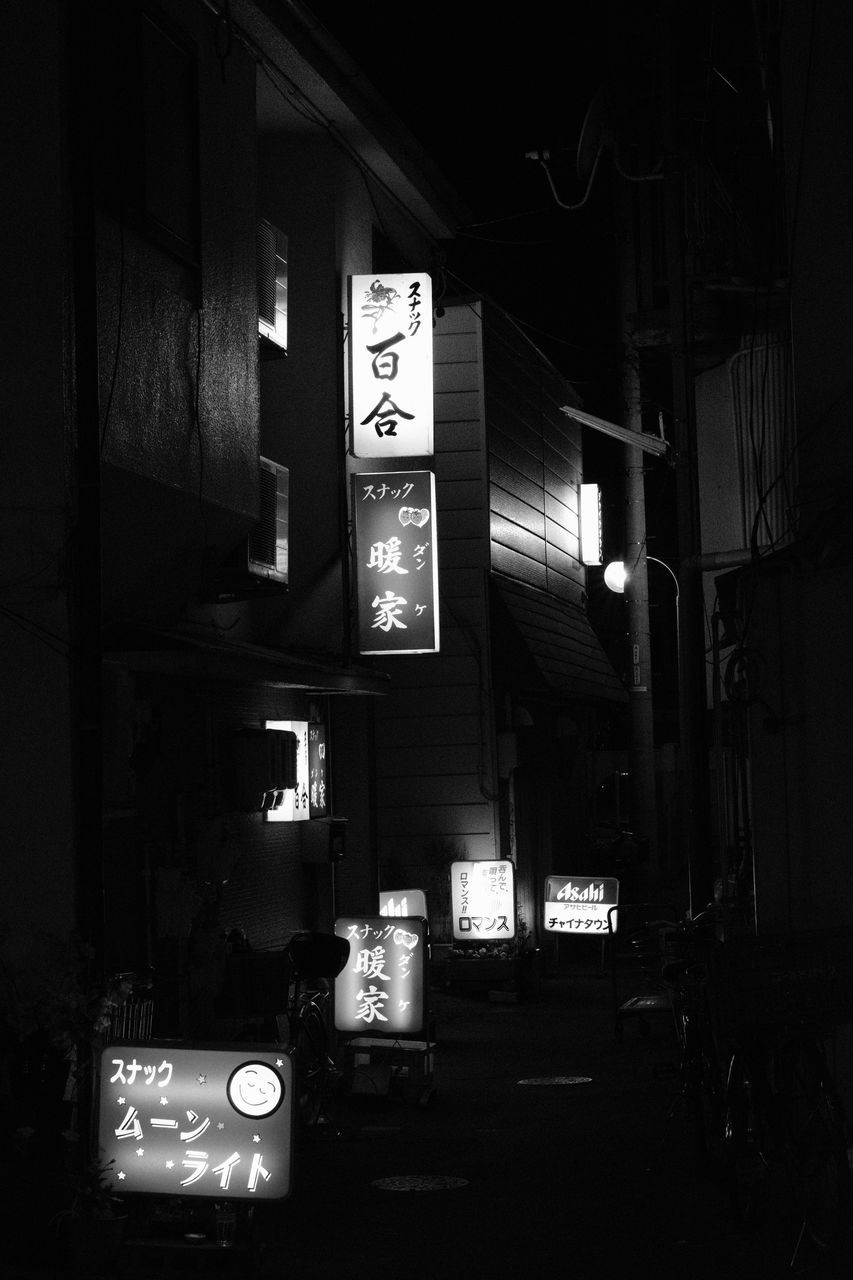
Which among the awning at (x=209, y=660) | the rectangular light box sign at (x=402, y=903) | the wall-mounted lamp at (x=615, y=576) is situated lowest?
the rectangular light box sign at (x=402, y=903)

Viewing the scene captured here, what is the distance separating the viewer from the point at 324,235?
650 inches

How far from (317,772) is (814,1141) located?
929cm

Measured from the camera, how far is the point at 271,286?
14.3 metres

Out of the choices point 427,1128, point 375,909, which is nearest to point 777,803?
point 427,1128

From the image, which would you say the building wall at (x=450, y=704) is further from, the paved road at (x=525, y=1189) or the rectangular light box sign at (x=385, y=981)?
the rectangular light box sign at (x=385, y=981)

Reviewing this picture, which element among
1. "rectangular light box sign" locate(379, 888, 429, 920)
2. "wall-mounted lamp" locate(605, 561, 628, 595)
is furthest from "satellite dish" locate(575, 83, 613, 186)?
"wall-mounted lamp" locate(605, 561, 628, 595)

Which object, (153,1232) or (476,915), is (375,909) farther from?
(153,1232)

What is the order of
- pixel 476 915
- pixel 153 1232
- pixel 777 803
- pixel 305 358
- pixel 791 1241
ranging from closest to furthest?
pixel 153 1232 → pixel 791 1241 → pixel 777 803 → pixel 305 358 → pixel 476 915

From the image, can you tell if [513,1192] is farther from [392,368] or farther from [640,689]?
[640,689]

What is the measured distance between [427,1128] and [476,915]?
344 inches

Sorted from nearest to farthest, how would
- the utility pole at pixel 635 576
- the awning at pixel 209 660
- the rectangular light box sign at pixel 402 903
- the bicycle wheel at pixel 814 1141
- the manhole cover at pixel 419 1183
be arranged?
the bicycle wheel at pixel 814 1141
the manhole cover at pixel 419 1183
the awning at pixel 209 660
the rectangular light box sign at pixel 402 903
the utility pole at pixel 635 576

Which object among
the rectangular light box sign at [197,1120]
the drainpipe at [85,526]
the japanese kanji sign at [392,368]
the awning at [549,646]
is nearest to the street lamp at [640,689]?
the awning at [549,646]

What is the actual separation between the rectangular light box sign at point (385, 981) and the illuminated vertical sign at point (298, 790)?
6.24 feet

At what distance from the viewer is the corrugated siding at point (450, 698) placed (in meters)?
21.9
